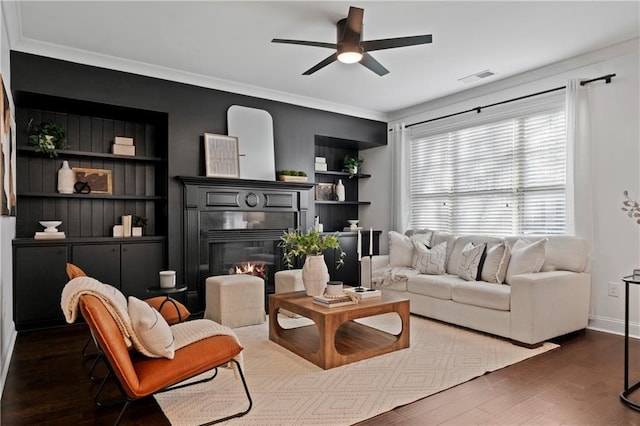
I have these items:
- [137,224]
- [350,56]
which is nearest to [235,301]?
[137,224]

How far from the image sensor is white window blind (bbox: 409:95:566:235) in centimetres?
464

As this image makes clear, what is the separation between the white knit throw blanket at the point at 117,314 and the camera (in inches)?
77.6

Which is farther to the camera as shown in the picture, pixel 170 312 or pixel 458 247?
pixel 458 247

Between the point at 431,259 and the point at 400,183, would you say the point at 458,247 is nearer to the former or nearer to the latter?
the point at 431,259

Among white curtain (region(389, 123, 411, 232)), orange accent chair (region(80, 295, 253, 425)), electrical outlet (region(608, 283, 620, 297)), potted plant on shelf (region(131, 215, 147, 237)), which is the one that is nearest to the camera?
orange accent chair (region(80, 295, 253, 425))

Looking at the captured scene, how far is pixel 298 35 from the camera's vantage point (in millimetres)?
3859

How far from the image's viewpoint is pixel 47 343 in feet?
12.4

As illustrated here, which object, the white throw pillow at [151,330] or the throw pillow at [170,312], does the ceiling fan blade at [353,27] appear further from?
the throw pillow at [170,312]

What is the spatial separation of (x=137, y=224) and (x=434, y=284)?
11.7 feet

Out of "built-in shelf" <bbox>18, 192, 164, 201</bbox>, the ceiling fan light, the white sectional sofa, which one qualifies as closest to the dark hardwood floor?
the white sectional sofa

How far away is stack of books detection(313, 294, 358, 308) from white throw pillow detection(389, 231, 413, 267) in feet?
6.29

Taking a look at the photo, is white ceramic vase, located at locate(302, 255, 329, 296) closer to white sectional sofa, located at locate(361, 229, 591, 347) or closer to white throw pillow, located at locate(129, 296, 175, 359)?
white sectional sofa, located at locate(361, 229, 591, 347)

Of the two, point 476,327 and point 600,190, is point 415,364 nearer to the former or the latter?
point 476,327

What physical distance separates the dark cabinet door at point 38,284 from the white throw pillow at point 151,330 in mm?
2646
